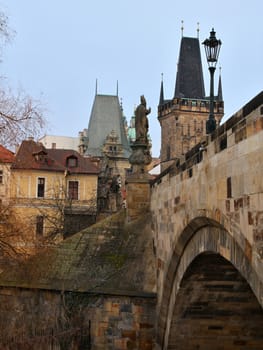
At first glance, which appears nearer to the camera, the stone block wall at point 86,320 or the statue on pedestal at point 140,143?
the stone block wall at point 86,320

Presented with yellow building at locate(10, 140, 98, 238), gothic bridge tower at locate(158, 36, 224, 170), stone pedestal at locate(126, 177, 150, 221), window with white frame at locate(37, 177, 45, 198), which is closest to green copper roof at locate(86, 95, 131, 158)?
gothic bridge tower at locate(158, 36, 224, 170)

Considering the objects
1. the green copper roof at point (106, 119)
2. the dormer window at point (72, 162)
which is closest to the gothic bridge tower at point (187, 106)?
the green copper roof at point (106, 119)

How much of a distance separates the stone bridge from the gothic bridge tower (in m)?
65.1

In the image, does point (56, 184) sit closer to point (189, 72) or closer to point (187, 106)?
point (187, 106)

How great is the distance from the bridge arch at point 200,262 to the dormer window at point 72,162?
104 feet

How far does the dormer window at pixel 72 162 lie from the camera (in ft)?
140

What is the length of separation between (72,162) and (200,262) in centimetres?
3469

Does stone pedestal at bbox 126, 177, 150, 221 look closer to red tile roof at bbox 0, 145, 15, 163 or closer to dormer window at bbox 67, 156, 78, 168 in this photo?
red tile roof at bbox 0, 145, 15, 163

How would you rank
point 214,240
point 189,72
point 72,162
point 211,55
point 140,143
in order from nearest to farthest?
point 214,240 < point 211,55 < point 140,143 < point 72,162 < point 189,72

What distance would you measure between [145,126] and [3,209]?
6377 millimetres

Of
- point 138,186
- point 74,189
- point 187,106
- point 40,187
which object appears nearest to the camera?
point 138,186

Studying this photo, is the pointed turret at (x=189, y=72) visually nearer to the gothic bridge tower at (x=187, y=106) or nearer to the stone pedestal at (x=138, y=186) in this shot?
the gothic bridge tower at (x=187, y=106)

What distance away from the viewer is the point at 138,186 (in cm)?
1465

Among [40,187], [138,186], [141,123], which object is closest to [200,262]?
[138,186]
